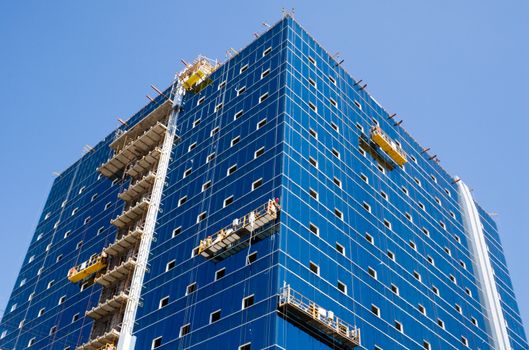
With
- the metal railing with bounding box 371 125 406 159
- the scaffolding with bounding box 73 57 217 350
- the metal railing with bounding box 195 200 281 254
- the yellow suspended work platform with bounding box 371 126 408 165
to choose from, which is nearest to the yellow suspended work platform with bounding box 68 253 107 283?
the scaffolding with bounding box 73 57 217 350

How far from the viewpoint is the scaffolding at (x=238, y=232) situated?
1638 inches

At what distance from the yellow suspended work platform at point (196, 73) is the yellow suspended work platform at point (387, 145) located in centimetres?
1655

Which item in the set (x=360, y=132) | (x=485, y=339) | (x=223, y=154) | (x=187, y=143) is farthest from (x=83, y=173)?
(x=485, y=339)

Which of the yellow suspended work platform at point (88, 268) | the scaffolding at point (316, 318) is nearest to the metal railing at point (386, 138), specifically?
the scaffolding at point (316, 318)

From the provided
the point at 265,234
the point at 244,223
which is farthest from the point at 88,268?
the point at 265,234

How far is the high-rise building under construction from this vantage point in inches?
1617

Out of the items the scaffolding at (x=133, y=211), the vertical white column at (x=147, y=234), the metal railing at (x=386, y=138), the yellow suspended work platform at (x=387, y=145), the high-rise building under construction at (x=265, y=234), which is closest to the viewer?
the high-rise building under construction at (x=265, y=234)

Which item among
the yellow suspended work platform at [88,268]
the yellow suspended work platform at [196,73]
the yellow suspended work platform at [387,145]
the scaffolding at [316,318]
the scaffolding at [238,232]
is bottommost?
the scaffolding at [316,318]

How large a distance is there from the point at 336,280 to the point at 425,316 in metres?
11.3

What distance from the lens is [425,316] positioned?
5006 cm

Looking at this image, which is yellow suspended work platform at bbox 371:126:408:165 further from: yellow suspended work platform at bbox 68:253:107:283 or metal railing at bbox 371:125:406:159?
yellow suspended work platform at bbox 68:253:107:283

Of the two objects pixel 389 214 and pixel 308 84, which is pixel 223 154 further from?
pixel 389 214

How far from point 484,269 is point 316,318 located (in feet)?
101

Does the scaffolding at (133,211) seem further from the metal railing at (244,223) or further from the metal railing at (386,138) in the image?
the metal railing at (386,138)
